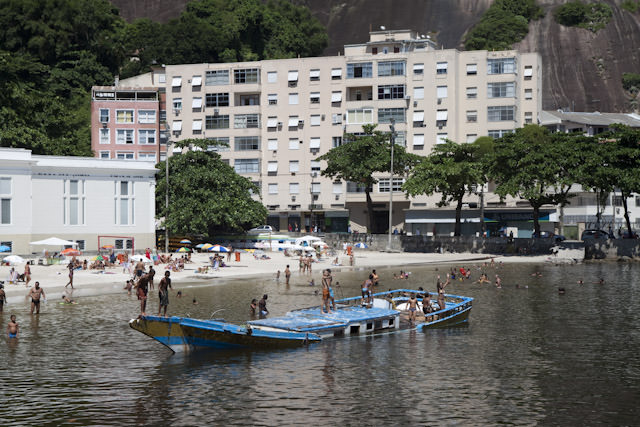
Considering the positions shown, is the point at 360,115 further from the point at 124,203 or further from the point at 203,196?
the point at 124,203

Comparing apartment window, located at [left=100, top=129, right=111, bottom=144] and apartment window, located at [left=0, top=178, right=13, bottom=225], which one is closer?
apartment window, located at [left=0, top=178, right=13, bottom=225]

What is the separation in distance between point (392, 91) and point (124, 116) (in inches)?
1667

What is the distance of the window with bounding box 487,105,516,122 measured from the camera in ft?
402

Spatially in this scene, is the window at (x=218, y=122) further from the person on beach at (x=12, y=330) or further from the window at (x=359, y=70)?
the person on beach at (x=12, y=330)

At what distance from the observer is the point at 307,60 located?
130 m

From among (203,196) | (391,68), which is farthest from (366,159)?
(391,68)

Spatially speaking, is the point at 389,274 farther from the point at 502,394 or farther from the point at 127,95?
the point at 127,95

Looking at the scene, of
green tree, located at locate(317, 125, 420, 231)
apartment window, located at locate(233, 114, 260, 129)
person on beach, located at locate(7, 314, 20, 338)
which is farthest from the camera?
apartment window, located at locate(233, 114, 260, 129)

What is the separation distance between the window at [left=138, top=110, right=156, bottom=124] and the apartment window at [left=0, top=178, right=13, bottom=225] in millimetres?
50756

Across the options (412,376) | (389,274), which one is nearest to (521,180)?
(389,274)

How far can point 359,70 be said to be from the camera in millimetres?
126750

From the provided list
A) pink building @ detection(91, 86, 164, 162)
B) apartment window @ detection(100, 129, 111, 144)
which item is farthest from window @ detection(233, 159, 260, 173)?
apartment window @ detection(100, 129, 111, 144)

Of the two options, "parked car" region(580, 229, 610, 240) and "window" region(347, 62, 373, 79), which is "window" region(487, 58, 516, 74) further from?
"parked car" region(580, 229, 610, 240)

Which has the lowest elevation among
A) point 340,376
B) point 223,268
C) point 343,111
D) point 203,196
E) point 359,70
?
point 340,376
